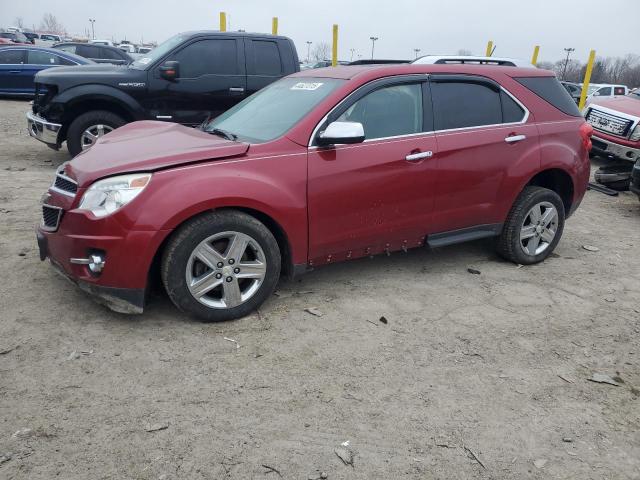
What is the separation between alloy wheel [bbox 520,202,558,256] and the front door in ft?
3.83

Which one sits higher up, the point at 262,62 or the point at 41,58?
the point at 262,62

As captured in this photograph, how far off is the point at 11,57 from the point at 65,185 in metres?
13.2

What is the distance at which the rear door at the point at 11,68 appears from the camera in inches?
565

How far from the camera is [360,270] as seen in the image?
15.7 ft

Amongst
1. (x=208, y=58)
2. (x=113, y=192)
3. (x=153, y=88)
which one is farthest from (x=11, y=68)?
(x=113, y=192)

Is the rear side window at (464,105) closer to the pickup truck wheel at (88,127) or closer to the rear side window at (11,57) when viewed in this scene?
the pickup truck wheel at (88,127)

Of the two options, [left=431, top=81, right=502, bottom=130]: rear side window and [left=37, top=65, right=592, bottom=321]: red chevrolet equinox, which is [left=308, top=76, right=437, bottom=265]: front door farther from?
[left=431, top=81, right=502, bottom=130]: rear side window

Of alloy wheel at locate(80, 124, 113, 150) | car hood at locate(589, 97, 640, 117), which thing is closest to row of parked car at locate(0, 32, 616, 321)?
alloy wheel at locate(80, 124, 113, 150)

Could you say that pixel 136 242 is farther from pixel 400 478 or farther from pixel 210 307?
pixel 400 478

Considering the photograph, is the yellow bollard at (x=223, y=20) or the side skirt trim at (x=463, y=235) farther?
the yellow bollard at (x=223, y=20)

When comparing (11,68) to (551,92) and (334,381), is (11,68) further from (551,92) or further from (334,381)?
(334,381)

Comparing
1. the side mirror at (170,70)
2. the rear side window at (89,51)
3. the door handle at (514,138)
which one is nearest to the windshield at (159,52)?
the side mirror at (170,70)

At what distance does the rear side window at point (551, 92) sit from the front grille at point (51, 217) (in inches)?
153

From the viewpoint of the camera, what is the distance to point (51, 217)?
3.67 meters
